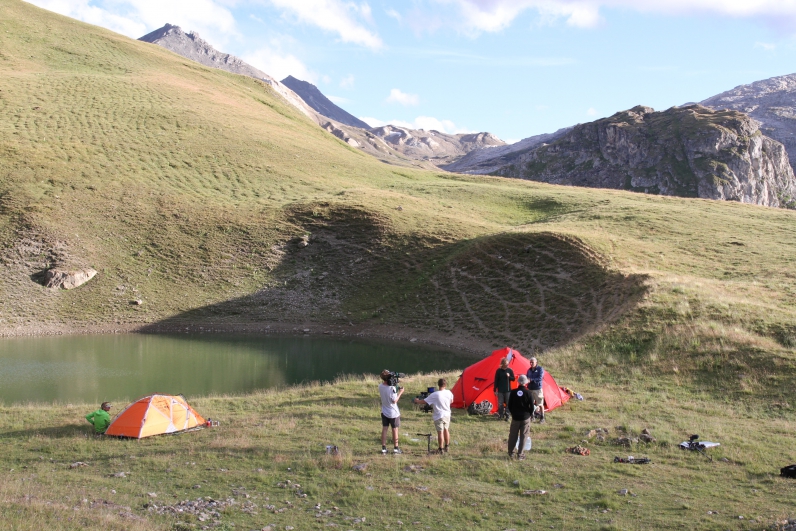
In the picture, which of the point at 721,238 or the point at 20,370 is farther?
the point at 721,238

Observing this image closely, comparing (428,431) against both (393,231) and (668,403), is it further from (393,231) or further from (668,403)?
(393,231)

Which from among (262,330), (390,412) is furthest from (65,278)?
(390,412)

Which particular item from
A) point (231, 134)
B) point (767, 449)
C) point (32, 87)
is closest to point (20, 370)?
point (767, 449)

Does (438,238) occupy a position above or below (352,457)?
above

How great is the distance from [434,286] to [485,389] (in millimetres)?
30571

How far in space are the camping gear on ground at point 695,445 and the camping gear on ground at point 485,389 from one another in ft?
18.0

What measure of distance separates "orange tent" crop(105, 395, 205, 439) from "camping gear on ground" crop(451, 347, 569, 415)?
8734mm

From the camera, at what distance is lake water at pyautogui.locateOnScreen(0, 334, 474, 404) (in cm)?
3014

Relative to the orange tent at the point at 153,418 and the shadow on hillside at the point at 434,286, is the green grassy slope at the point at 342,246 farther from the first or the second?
the orange tent at the point at 153,418

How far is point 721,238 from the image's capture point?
5134 centimetres

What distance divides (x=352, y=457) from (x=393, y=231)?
4627 centimetres

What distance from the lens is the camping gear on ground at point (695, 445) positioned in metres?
15.5

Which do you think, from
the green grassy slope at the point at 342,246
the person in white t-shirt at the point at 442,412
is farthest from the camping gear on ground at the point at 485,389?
the green grassy slope at the point at 342,246

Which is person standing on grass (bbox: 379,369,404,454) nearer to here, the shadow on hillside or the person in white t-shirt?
the person in white t-shirt
